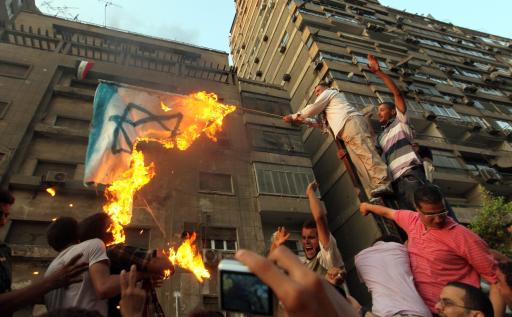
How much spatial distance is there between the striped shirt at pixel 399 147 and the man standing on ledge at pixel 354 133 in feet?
0.66

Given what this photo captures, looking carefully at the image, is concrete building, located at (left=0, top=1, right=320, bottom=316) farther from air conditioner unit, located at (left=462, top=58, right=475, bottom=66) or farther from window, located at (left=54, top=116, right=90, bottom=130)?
air conditioner unit, located at (left=462, top=58, right=475, bottom=66)

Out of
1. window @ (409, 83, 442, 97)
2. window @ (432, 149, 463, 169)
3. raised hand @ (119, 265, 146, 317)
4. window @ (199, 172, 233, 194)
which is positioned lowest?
raised hand @ (119, 265, 146, 317)

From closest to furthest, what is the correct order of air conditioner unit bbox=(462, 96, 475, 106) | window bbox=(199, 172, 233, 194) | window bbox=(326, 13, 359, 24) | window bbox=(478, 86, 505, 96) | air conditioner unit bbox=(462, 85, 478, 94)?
1. window bbox=(199, 172, 233, 194)
2. air conditioner unit bbox=(462, 96, 475, 106)
3. air conditioner unit bbox=(462, 85, 478, 94)
4. window bbox=(326, 13, 359, 24)
5. window bbox=(478, 86, 505, 96)

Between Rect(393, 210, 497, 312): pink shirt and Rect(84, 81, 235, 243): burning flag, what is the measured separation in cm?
882

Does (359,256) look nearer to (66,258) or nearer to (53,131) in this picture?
(66,258)

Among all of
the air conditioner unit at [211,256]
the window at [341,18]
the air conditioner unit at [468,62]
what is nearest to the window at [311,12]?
the window at [341,18]

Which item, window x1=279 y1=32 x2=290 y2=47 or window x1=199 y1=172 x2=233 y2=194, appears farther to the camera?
window x1=279 y1=32 x2=290 y2=47

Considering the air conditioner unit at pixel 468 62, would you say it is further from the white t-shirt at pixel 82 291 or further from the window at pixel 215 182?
the white t-shirt at pixel 82 291

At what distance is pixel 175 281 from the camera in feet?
39.5

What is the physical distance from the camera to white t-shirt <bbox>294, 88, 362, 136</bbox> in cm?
634

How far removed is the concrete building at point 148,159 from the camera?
12.8 metres

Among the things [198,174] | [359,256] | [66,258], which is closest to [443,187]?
[198,174]

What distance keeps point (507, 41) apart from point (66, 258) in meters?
57.4

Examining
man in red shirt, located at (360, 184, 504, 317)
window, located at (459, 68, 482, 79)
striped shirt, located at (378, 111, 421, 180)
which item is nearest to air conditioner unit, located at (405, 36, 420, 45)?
window, located at (459, 68, 482, 79)
